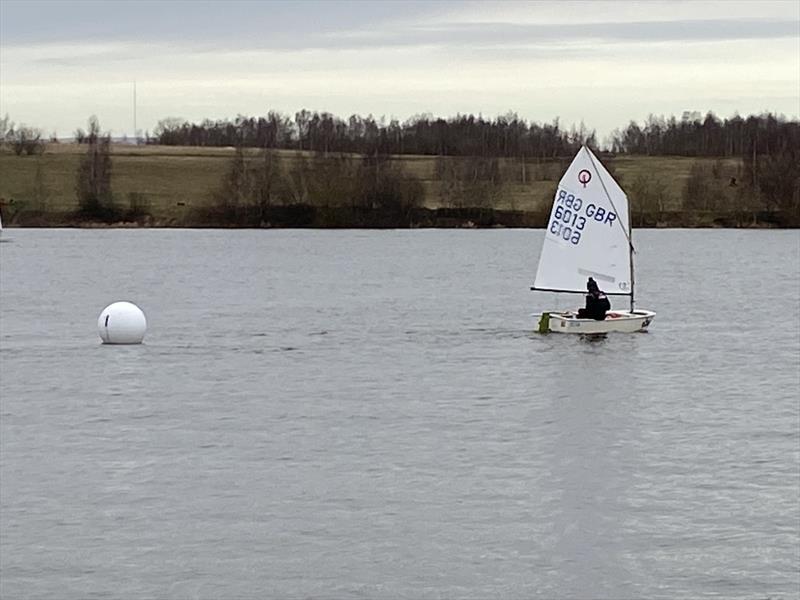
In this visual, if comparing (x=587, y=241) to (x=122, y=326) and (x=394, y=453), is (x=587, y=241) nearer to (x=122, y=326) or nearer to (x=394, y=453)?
(x=122, y=326)

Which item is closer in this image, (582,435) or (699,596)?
(699,596)

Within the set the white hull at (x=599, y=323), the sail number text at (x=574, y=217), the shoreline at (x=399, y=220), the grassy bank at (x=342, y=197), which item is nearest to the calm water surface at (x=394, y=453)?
the white hull at (x=599, y=323)

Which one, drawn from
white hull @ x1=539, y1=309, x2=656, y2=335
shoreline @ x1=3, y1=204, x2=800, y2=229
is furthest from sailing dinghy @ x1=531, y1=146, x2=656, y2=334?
shoreline @ x1=3, y1=204, x2=800, y2=229

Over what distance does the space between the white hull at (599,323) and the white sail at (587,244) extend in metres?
2.85

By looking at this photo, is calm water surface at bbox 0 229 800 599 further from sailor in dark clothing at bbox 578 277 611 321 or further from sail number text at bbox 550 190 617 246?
Result: sail number text at bbox 550 190 617 246

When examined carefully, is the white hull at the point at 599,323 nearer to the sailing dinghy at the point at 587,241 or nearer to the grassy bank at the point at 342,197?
the sailing dinghy at the point at 587,241

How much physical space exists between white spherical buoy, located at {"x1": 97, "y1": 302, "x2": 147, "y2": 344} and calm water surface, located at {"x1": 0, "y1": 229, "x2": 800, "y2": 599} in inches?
28.3

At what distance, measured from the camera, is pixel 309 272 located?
79.1 metres

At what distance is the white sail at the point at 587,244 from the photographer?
155ft

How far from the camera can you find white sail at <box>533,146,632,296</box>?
47.2m

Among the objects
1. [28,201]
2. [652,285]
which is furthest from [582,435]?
[28,201]

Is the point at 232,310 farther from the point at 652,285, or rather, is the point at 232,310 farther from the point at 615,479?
the point at 615,479

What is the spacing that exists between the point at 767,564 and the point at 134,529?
24.5ft

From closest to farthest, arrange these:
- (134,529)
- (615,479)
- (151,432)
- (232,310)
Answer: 1. (134,529)
2. (615,479)
3. (151,432)
4. (232,310)
